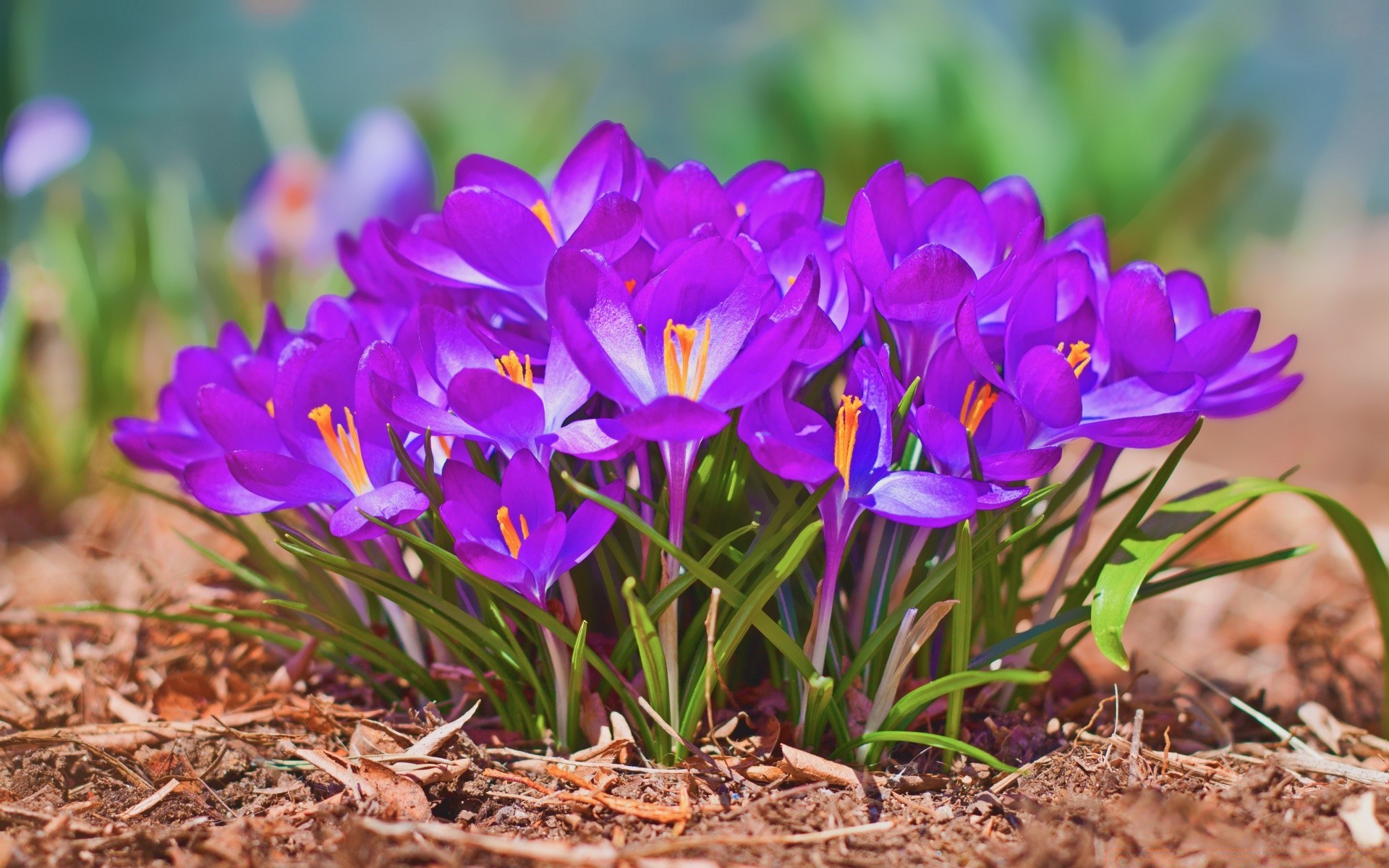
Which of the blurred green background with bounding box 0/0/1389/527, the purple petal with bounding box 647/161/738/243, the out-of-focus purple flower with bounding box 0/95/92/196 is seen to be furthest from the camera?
the blurred green background with bounding box 0/0/1389/527

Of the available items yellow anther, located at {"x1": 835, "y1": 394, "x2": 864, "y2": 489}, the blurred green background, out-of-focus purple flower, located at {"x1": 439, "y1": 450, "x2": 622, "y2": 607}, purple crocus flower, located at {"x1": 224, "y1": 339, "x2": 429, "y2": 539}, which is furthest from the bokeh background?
purple crocus flower, located at {"x1": 224, "y1": 339, "x2": 429, "y2": 539}

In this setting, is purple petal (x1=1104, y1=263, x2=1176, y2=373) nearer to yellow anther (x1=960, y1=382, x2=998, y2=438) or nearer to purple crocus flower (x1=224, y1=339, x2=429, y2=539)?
yellow anther (x1=960, y1=382, x2=998, y2=438)

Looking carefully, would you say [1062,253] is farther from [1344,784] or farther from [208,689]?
[208,689]

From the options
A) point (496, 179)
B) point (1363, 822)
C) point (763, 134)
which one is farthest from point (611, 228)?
point (763, 134)

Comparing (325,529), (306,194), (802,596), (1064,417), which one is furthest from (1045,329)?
(306,194)

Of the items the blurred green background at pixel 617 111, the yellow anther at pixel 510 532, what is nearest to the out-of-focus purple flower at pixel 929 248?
the yellow anther at pixel 510 532

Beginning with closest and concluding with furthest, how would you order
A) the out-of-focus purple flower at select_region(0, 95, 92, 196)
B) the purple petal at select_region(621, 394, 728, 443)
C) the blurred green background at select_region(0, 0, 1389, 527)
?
the purple petal at select_region(621, 394, 728, 443)
the out-of-focus purple flower at select_region(0, 95, 92, 196)
the blurred green background at select_region(0, 0, 1389, 527)

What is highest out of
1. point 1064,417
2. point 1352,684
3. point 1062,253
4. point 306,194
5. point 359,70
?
point 359,70

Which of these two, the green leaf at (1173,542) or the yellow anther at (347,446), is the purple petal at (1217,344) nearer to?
the green leaf at (1173,542)
